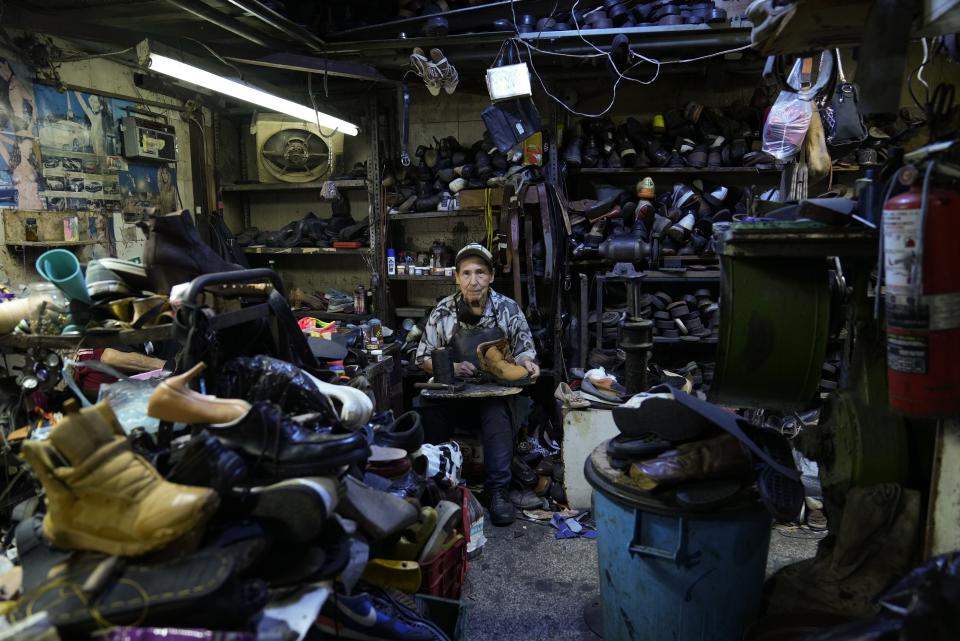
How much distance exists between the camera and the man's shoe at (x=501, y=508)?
147 inches

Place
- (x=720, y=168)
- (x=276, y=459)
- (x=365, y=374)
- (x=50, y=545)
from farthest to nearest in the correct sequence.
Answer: (x=720, y=168) → (x=365, y=374) → (x=276, y=459) → (x=50, y=545)

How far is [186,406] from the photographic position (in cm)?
149

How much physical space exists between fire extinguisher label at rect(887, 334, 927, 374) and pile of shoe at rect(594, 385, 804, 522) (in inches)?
21.1

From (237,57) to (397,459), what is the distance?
3261 mm

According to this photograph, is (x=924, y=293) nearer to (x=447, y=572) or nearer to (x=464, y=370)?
(x=447, y=572)

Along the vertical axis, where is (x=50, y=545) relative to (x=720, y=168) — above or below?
below

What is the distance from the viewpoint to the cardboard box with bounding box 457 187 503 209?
495 centimetres

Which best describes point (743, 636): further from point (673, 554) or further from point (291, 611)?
point (291, 611)

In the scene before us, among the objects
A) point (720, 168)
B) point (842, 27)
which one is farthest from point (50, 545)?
Result: point (720, 168)

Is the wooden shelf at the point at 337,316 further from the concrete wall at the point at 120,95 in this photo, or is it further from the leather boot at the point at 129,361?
the leather boot at the point at 129,361

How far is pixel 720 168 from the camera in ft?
16.0

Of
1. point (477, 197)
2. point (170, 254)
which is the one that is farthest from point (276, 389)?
point (477, 197)

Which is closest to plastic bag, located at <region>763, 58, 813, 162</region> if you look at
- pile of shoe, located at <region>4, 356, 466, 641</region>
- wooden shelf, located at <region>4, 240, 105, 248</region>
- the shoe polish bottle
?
pile of shoe, located at <region>4, 356, 466, 641</region>

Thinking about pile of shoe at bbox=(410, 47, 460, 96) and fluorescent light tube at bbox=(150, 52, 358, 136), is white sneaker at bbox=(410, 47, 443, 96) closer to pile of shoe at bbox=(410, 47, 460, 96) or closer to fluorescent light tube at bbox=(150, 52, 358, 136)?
pile of shoe at bbox=(410, 47, 460, 96)
